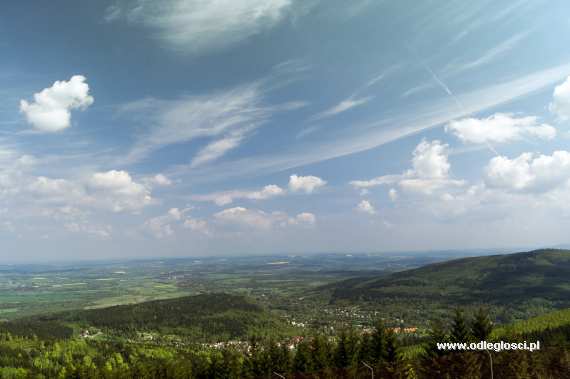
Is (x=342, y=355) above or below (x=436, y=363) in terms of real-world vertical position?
below

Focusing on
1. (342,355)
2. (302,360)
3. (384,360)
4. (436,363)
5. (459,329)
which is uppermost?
(459,329)

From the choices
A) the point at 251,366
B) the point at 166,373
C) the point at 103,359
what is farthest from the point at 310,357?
the point at 103,359

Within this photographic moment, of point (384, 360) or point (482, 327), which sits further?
point (384, 360)

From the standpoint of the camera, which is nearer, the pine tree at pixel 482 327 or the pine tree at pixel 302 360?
the pine tree at pixel 482 327

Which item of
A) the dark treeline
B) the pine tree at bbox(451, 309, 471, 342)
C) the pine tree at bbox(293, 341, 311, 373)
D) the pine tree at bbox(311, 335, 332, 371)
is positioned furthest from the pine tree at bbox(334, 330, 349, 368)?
the pine tree at bbox(451, 309, 471, 342)

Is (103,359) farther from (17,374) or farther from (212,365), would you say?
(212,365)

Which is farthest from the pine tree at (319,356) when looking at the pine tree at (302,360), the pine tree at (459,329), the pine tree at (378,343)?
the pine tree at (459,329)

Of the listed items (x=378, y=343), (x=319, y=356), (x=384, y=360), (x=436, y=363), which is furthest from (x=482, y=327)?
(x=319, y=356)

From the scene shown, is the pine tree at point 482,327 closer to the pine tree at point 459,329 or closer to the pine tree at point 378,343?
the pine tree at point 459,329

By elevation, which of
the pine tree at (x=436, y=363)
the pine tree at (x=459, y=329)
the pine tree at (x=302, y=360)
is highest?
the pine tree at (x=459, y=329)

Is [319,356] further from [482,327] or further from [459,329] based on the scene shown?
[482,327]

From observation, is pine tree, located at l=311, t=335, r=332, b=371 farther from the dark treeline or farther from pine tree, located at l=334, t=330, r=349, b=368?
pine tree, located at l=334, t=330, r=349, b=368
